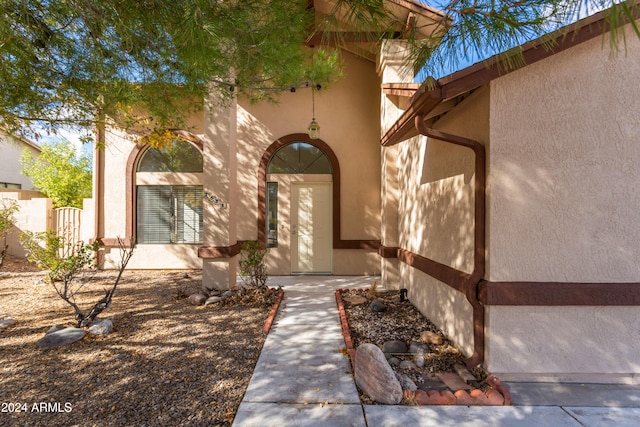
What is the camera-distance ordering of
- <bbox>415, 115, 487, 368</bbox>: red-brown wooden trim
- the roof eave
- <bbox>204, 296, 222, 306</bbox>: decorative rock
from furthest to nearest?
<bbox>204, 296, 222, 306</bbox>: decorative rock, <bbox>415, 115, 487, 368</bbox>: red-brown wooden trim, the roof eave

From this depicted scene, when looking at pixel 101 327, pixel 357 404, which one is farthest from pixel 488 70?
pixel 101 327

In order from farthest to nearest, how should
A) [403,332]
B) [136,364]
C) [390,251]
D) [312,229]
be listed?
[312,229] → [390,251] → [403,332] → [136,364]

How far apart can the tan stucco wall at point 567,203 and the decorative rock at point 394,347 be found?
0.98 metres

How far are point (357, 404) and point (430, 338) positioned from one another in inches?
65.3

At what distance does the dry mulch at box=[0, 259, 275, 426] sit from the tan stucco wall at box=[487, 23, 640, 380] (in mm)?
2752

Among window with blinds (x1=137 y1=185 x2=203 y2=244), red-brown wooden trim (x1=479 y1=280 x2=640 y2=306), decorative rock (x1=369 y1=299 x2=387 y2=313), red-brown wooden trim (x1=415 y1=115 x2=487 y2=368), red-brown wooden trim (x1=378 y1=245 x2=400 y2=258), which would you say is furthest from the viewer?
window with blinds (x1=137 y1=185 x2=203 y2=244)

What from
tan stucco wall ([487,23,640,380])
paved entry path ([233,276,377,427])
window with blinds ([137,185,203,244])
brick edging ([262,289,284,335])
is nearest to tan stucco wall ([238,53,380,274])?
window with blinds ([137,185,203,244])

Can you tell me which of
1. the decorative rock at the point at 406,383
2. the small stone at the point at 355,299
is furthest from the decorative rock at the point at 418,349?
the small stone at the point at 355,299

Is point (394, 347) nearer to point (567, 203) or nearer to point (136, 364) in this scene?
point (567, 203)

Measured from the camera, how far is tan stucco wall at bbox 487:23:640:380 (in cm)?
303

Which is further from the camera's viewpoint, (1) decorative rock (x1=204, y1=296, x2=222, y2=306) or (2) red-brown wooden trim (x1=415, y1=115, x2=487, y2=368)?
(1) decorative rock (x1=204, y1=296, x2=222, y2=306)

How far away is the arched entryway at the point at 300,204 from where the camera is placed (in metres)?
8.14

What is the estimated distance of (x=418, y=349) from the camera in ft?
12.2

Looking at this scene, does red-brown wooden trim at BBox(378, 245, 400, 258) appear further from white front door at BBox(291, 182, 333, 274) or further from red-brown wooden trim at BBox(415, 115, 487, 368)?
red-brown wooden trim at BBox(415, 115, 487, 368)
